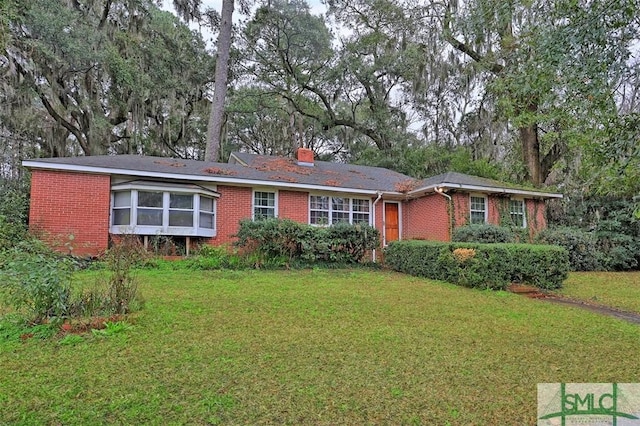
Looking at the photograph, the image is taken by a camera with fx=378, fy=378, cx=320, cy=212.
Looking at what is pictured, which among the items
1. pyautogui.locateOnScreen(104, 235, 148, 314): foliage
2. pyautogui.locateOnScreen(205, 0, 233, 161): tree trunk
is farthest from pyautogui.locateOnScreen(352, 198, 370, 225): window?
pyautogui.locateOnScreen(104, 235, 148, 314): foliage

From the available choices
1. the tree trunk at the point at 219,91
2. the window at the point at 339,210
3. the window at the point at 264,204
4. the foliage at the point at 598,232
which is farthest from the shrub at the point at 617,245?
the tree trunk at the point at 219,91

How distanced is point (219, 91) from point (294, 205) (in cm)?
801

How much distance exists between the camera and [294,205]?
13.2 m

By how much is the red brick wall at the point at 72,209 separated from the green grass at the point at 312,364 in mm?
5872

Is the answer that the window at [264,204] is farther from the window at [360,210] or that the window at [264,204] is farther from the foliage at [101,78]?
the foliage at [101,78]

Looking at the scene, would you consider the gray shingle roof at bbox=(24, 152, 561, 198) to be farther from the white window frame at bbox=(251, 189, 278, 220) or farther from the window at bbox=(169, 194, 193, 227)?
the window at bbox=(169, 194, 193, 227)

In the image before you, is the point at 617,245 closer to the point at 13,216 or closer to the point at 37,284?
the point at 37,284

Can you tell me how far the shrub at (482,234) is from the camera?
11711 mm

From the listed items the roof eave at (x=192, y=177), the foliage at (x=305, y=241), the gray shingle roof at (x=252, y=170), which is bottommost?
the foliage at (x=305, y=241)

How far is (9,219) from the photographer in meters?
10.2

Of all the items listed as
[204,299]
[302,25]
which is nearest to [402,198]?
[204,299]

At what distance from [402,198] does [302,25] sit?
453 inches

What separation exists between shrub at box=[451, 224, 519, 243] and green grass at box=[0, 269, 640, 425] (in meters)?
5.78

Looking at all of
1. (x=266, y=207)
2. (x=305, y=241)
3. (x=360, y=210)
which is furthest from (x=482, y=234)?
(x=266, y=207)
